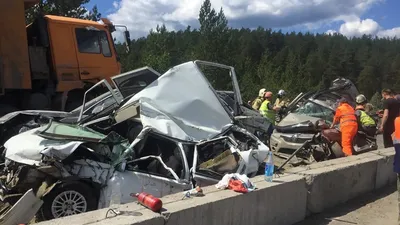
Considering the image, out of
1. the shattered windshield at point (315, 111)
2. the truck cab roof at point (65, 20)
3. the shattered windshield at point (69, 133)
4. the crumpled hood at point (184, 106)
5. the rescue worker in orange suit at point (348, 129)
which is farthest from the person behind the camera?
the truck cab roof at point (65, 20)

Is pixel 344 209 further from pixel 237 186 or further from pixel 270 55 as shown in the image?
pixel 270 55

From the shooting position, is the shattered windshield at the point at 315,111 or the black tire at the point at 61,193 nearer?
the black tire at the point at 61,193

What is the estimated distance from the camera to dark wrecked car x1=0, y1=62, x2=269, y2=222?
472 centimetres

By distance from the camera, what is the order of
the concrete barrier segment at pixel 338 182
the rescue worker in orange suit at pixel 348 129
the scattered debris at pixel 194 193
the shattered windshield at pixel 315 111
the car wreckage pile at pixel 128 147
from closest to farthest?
the scattered debris at pixel 194 193
the car wreckage pile at pixel 128 147
the concrete barrier segment at pixel 338 182
the rescue worker in orange suit at pixel 348 129
the shattered windshield at pixel 315 111

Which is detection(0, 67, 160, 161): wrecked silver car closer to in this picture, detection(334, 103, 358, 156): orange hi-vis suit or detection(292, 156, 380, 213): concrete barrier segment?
detection(292, 156, 380, 213): concrete barrier segment

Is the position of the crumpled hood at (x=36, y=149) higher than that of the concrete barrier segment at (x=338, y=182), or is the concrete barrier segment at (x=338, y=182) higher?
the crumpled hood at (x=36, y=149)

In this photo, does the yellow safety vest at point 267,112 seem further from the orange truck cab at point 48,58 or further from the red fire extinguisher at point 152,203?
the red fire extinguisher at point 152,203

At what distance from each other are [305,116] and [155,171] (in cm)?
552

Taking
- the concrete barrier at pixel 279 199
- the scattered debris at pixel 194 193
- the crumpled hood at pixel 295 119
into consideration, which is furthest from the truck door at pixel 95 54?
the scattered debris at pixel 194 193

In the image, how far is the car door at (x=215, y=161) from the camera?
5129 mm

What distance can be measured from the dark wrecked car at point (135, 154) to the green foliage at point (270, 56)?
2910mm

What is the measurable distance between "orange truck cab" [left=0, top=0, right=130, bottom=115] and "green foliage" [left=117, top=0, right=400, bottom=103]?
987 mm

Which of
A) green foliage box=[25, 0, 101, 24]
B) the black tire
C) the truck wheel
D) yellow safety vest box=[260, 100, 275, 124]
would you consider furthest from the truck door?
green foliage box=[25, 0, 101, 24]

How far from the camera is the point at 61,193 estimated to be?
4.61 m
